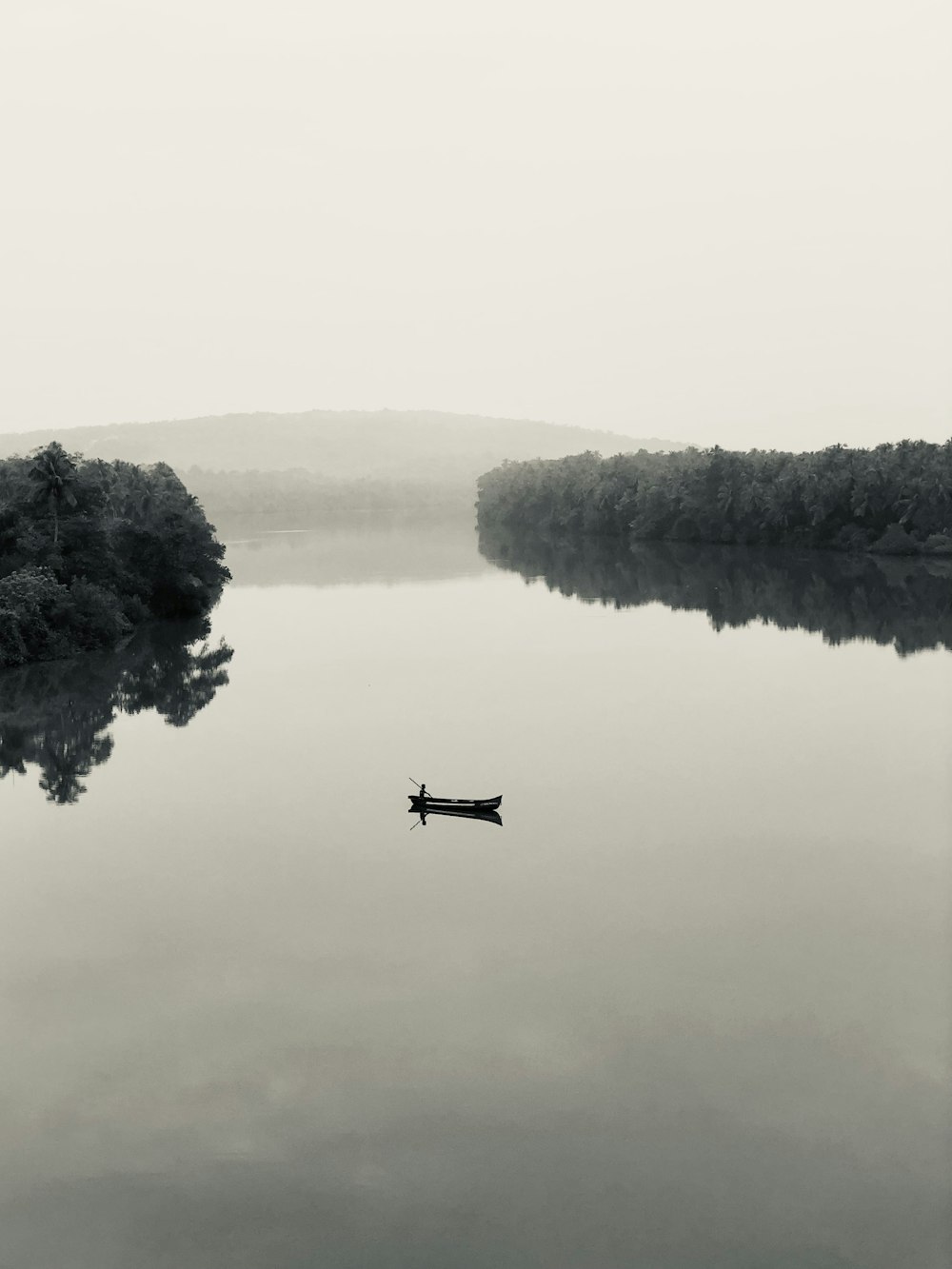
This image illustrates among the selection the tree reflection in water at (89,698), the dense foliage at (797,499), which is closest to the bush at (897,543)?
the dense foliage at (797,499)

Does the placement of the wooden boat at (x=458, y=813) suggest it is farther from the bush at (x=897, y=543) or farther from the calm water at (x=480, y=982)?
the bush at (x=897, y=543)

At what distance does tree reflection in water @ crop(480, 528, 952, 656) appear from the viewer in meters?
91.8

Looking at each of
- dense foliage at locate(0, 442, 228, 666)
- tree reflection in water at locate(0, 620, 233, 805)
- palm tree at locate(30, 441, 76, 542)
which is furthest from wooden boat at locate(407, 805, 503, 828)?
palm tree at locate(30, 441, 76, 542)

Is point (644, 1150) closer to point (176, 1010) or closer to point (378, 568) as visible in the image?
point (176, 1010)

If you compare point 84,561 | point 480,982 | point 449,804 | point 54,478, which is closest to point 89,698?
point 84,561

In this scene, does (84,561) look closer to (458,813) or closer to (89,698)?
(89,698)

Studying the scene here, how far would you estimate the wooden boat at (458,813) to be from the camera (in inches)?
1754

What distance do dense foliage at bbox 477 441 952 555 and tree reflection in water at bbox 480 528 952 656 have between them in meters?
3.84

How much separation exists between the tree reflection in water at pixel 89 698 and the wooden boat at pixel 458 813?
1424 centimetres

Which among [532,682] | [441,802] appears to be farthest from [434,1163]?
[532,682]

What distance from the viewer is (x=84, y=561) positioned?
82688 mm

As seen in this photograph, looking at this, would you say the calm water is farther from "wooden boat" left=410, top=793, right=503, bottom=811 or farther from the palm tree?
the palm tree

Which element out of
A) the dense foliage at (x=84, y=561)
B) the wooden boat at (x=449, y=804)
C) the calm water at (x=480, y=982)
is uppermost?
the dense foliage at (x=84, y=561)

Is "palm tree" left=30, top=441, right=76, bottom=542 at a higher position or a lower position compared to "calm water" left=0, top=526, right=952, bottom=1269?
higher
